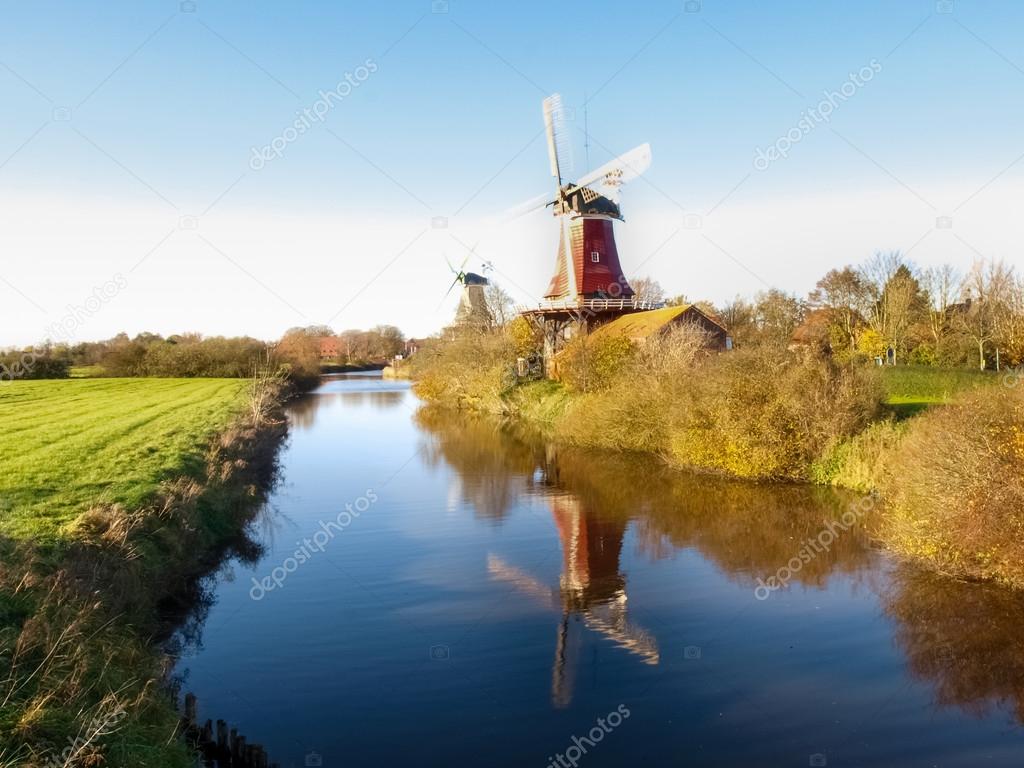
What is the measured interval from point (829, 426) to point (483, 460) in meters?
12.3

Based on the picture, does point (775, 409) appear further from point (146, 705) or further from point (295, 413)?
point (295, 413)

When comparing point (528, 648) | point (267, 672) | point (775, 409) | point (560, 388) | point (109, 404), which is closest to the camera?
point (267, 672)

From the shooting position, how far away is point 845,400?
20.3 m

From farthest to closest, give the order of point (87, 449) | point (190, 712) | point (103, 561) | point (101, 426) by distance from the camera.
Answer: point (101, 426) < point (87, 449) < point (103, 561) < point (190, 712)

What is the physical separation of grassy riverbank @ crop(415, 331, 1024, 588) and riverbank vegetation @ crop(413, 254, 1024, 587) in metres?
0.04

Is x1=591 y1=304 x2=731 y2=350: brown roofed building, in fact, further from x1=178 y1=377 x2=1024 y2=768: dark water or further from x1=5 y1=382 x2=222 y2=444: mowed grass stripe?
x1=5 y1=382 x2=222 y2=444: mowed grass stripe

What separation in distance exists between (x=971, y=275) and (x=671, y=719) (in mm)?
40668

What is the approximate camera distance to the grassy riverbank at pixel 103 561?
238 inches

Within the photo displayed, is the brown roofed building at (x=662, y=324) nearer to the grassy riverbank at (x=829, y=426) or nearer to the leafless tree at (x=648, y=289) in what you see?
the grassy riverbank at (x=829, y=426)

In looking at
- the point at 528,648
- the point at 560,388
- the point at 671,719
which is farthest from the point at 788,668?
the point at 560,388

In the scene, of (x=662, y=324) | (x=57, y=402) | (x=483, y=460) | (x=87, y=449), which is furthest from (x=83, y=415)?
(x=662, y=324)

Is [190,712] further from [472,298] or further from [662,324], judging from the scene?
[472,298]

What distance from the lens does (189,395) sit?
40875 millimetres

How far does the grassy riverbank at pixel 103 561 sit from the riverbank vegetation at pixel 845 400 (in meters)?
12.1
